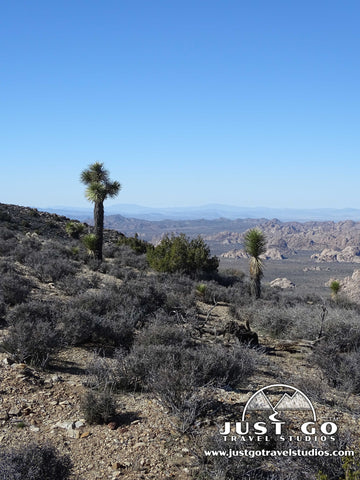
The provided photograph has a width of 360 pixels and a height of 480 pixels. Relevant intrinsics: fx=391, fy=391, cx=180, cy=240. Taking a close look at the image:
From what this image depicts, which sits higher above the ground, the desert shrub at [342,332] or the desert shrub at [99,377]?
the desert shrub at [99,377]

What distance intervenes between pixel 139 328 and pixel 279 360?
3544 millimetres

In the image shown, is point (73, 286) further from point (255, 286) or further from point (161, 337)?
point (255, 286)

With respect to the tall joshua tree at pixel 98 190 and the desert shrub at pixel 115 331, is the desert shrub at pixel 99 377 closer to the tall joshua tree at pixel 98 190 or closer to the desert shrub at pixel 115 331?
the desert shrub at pixel 115 331

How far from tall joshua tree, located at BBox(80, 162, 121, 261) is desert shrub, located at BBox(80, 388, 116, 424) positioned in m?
16.8

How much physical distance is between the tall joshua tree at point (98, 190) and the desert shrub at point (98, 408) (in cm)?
1685

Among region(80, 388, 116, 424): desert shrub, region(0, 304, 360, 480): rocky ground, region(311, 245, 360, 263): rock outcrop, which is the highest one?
region(80, 388, 116, 424): desert shrub

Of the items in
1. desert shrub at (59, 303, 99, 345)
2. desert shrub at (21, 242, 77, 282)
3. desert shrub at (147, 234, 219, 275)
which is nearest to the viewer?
desert shrub at (59, 303, 99, 345)

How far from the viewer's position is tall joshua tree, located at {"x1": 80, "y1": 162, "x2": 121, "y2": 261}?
22.0m

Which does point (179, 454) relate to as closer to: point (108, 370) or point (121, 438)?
point (121, 438)

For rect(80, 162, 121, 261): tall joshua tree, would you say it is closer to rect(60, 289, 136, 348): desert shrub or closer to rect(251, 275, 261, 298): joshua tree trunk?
rect(251, 275, 261, 298): joshua tree trunk

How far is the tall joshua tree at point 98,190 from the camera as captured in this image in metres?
22.0

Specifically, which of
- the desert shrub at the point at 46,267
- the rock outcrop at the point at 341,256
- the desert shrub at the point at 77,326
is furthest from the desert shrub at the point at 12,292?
the rock outcrop at the point at 341,256

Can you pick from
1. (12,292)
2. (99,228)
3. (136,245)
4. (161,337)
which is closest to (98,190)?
(99,228)

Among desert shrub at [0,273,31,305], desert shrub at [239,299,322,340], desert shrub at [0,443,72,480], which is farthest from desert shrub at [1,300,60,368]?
desert shrub at [239,299,322,340]
